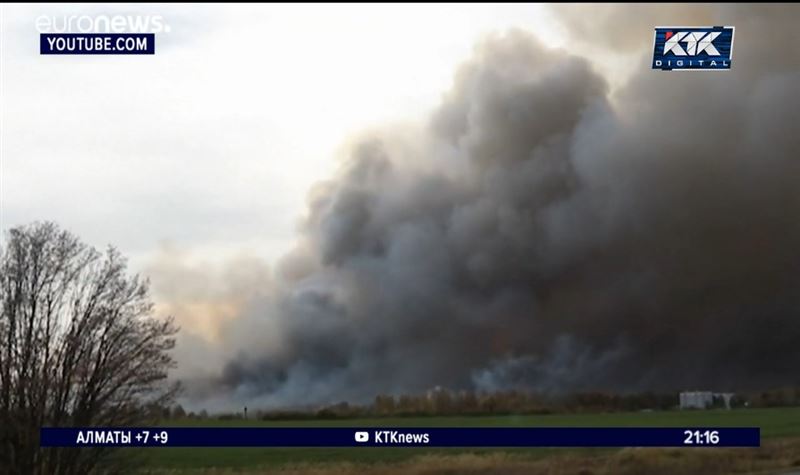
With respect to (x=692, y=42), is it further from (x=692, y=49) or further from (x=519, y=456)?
(x=519, y=456)

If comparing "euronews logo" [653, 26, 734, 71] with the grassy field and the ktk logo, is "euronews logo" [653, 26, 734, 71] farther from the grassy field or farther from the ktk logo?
the grassy field

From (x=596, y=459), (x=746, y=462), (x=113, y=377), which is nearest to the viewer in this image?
(x=113, y=377)

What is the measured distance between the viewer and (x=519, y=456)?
30.2 metres

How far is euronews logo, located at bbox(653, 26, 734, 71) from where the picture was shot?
22.3m

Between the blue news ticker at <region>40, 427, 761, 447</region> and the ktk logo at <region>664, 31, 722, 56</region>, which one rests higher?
the ktk logo at <region>664, 31, 722, 56</region>

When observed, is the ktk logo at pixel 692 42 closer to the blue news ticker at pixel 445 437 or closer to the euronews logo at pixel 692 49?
the euronews logo at pixel 692 49

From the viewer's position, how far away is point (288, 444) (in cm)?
2119

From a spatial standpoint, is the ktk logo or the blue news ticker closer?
the blue news ticker

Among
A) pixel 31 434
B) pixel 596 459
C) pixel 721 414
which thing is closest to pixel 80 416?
pixel 31 434

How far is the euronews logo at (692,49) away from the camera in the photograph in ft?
73.2

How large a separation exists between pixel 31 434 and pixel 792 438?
21353 mm

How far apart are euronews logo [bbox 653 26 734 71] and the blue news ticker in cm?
764

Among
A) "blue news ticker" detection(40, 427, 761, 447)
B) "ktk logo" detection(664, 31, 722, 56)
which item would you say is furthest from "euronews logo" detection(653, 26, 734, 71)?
"blue news ticker" detection(40, 427, 761, 447)

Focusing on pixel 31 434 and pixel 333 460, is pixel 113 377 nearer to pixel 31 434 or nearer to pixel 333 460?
pixel 31 434
